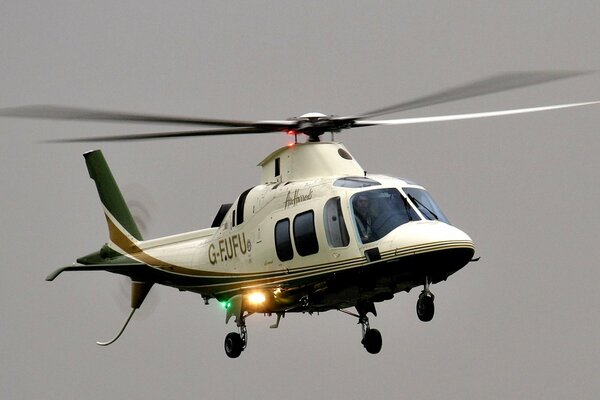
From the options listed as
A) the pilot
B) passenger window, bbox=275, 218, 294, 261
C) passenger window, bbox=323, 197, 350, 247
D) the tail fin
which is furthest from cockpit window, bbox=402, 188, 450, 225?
the tail fin

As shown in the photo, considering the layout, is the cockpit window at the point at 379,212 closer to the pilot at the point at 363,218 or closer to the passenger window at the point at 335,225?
the pilot at the point at 363,218

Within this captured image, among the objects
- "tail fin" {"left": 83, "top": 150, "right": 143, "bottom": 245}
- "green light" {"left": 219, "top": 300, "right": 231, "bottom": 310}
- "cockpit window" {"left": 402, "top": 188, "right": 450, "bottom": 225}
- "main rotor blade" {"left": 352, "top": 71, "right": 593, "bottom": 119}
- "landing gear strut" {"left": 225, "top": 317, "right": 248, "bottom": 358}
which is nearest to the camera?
"main rotor blade" {"left": 352, "top": 71, "right": 593, "bottom": 119}

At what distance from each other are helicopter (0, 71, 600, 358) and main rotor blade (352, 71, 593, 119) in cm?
2

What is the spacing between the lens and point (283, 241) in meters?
24.0

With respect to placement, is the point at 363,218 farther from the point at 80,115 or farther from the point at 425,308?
the point at 80,115

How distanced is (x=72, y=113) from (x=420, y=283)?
6.57 metres

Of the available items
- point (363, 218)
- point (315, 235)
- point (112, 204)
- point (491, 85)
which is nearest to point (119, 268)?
point (112, 204)

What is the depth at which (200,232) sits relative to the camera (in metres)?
27.2

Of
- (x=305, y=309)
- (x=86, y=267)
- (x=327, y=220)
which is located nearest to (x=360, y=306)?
(x=305, y=309)

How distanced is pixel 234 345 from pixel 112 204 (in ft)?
19.3

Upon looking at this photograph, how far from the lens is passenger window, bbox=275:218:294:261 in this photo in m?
23.8

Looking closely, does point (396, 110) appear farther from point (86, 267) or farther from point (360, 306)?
point (86, 267)

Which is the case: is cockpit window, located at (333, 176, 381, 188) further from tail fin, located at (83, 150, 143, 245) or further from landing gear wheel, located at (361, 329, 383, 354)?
tail fin, located at (83, 150, 143, 245)

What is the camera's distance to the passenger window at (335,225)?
2272 cm
